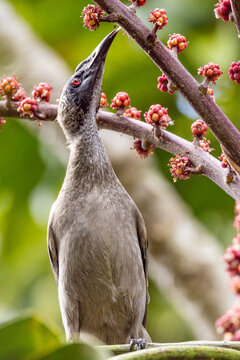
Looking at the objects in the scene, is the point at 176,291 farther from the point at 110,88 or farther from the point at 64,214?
the point at 110,88

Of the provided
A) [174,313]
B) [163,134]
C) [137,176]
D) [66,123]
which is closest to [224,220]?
[174,313]

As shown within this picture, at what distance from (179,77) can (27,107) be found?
72 cm

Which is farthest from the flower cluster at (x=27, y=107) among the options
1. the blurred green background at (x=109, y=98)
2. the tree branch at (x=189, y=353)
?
the blurred green background at (x=109, y=98)

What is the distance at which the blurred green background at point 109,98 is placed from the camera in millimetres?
6031

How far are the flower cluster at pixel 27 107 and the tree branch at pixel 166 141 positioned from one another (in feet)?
0.15

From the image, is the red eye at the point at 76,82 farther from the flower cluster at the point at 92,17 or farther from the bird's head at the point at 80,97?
the flower cluster at the point at 92,17

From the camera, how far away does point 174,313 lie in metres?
6.61

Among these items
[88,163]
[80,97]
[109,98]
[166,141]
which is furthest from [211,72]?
[109,98]

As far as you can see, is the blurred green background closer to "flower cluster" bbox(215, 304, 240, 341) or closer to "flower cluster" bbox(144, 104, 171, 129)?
"flower cluster" bbox(215, 304, 240, 341)

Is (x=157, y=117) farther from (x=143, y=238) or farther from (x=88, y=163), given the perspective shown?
(x=143, y=238)

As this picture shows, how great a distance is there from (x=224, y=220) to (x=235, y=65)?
14.0ft

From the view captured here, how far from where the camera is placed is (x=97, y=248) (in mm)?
3395

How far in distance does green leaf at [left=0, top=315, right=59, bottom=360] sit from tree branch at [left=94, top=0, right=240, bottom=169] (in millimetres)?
949

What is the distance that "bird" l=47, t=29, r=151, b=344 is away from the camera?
11.2 feet
